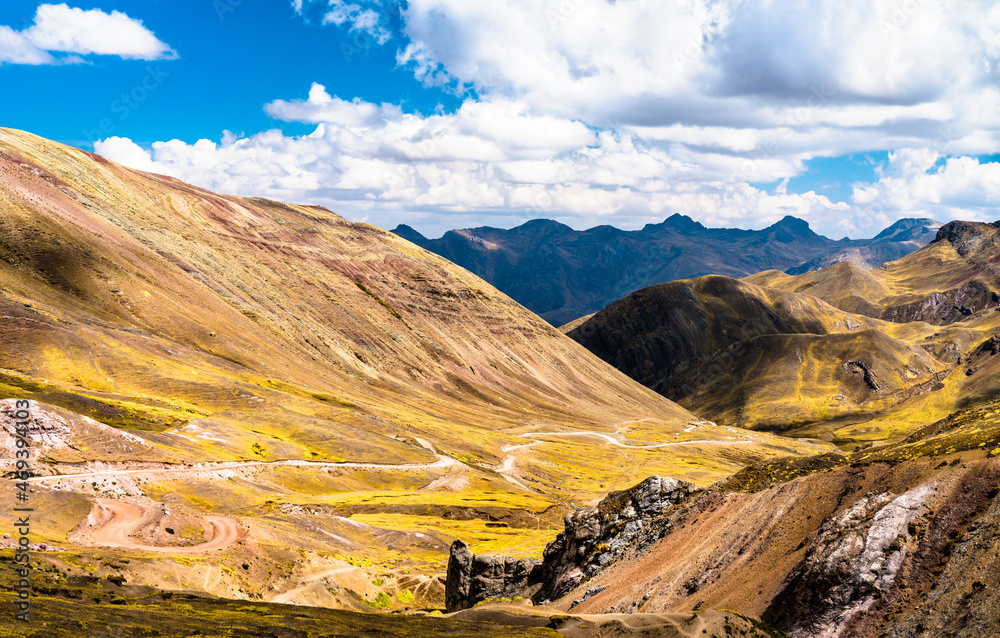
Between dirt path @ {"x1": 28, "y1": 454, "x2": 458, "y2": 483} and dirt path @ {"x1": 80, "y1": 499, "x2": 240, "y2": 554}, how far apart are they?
28.9 ft

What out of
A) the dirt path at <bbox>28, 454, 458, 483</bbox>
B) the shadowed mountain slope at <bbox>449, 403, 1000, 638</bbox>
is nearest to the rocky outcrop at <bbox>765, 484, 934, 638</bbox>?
the shadowed mountain slope at <bbox>449, 403, 1000, 638</bbox>

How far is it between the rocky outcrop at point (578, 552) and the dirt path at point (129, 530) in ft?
65.5

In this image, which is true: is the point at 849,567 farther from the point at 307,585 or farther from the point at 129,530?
the point at 129,530

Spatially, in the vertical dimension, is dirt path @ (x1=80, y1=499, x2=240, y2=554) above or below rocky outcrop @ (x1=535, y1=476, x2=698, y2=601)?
below

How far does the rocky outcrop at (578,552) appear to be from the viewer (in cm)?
4275

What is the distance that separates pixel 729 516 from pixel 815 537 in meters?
8.03

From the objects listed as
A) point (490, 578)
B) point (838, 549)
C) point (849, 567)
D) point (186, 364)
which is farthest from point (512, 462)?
point (849, 567)

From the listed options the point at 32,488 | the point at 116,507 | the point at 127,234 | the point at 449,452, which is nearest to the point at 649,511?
the point at 116,507

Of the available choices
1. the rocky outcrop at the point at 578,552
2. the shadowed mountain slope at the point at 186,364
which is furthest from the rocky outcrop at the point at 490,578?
the shadowed mountain slope at the point at 186,364

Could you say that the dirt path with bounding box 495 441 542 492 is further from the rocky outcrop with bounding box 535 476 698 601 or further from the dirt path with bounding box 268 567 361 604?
the rocky outcrop with bounding box 535 476 698 601

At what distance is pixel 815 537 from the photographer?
29469 mm

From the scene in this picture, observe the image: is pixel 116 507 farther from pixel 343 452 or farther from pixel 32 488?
pixel 343 452

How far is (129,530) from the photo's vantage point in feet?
172

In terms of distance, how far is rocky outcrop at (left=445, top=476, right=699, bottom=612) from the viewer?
140ft
